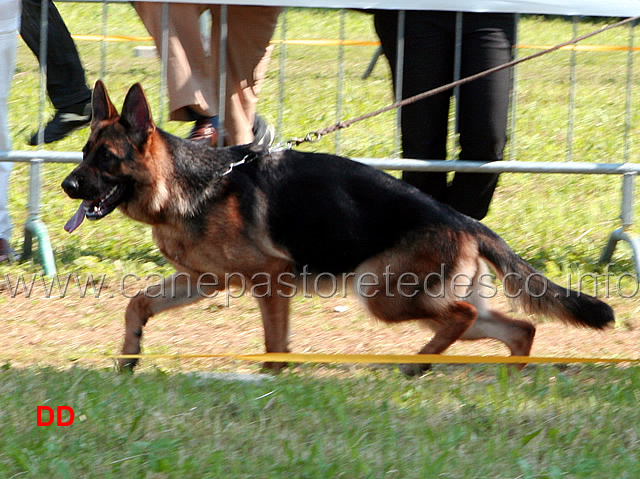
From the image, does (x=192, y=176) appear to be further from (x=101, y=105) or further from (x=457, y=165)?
(x=457, y=165)

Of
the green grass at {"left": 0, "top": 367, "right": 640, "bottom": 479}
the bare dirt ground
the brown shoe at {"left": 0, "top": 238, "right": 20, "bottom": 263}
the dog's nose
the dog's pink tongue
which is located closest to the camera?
the green grass at {"left": 0, "top": 367, "right": 640, "bottom": 479}

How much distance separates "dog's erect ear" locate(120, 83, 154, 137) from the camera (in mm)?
3982

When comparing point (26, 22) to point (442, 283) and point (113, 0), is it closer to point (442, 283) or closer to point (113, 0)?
point (113, 0)

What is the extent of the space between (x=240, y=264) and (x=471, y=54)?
6.52 feet

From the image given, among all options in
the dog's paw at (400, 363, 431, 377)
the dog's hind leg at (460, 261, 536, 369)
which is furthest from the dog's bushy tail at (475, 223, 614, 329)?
the dog's paw at (400, 363, 431, 377)

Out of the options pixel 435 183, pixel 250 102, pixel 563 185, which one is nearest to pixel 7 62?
pixel 250 102

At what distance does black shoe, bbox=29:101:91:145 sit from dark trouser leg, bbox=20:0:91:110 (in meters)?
0.04

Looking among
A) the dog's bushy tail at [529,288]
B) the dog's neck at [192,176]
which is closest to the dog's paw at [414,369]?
the dog's bushy tail at [529,288]

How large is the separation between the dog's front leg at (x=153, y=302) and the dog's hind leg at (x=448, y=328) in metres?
1.06

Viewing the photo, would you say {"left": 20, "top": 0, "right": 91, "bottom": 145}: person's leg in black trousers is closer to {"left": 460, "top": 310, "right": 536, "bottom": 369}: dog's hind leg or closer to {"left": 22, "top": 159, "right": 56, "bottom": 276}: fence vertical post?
{"left": 22, "top": 159, "right": 56, "bottom": 276}: fence vertical post

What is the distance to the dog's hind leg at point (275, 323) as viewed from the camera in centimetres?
423

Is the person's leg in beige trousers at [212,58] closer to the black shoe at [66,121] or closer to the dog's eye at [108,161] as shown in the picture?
the black shoe at [66,121]

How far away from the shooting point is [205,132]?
534cm

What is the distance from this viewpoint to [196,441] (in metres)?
3.16
